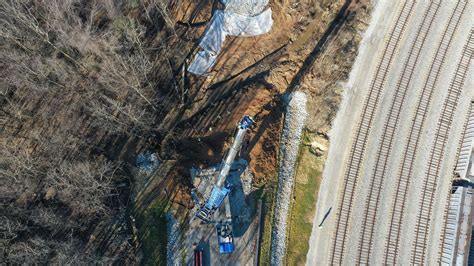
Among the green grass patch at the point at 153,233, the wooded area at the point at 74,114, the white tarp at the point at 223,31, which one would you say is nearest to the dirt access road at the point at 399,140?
the white tarp at the point at 223,31

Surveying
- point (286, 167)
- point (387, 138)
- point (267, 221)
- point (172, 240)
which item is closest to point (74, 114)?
point (172, 240)

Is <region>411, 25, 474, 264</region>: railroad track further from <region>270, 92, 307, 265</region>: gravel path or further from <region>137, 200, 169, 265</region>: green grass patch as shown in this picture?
<region>137, 200, 169, 265</region>: green grass patch

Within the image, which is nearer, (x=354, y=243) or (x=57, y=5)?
(x=57, y=5)

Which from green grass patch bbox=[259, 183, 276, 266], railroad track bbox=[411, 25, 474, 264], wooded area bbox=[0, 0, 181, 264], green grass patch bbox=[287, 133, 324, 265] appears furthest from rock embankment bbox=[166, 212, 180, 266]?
railroad track bbox=[411, 25, 474, 264]

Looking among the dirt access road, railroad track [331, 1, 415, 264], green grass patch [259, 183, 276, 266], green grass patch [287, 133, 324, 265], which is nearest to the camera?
the dirt access road

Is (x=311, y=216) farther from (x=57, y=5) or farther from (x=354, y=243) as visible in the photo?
(x=57, y=5)

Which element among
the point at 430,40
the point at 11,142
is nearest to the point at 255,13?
the point at 430,40
